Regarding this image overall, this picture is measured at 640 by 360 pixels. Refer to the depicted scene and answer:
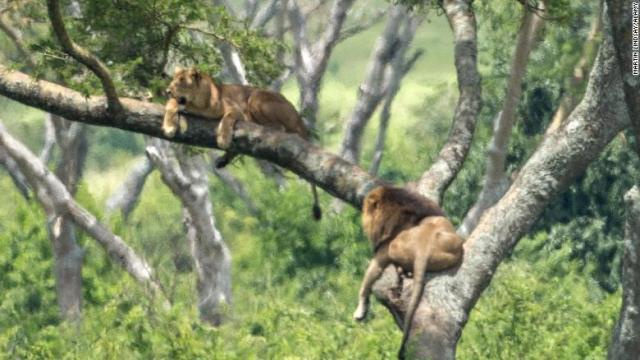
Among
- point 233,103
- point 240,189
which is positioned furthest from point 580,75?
point 240,189

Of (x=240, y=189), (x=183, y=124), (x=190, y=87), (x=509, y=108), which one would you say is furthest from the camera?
(x=240, y=189)

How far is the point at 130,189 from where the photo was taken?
29.9m

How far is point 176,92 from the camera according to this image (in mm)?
12242

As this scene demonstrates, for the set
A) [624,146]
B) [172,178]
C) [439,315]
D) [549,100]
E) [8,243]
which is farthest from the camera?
[549,100]

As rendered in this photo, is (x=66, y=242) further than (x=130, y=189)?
No

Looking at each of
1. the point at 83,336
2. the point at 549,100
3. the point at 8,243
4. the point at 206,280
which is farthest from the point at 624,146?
the point at 83,336

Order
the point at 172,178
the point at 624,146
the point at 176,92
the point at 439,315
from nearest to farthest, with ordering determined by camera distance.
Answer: the point at 439,315 → the point at 176,92 → the point at 172,178 → the point at 624,146

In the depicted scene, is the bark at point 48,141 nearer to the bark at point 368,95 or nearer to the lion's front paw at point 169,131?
the bark at point 368,95

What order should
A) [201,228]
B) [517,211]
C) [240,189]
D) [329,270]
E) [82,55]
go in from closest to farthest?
[82,55] → [517,211] → [201,228] → [329,270] → [240,189]

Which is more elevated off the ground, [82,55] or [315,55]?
[82,55]

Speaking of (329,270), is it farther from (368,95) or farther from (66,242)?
(66,242)

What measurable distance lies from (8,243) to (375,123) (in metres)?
44.2

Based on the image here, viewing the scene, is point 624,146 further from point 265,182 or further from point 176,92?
point 176,92

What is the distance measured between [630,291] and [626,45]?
2.59 meters
